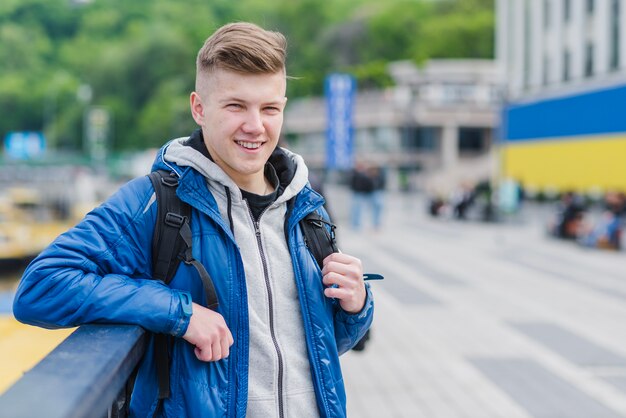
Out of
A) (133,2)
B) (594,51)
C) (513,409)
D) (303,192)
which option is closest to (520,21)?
(594,51)

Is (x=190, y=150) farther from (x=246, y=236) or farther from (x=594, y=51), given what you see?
(x=594, y=51)

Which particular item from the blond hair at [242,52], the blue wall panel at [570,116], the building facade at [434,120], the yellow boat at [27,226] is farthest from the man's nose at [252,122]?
the building facade at [434,120]

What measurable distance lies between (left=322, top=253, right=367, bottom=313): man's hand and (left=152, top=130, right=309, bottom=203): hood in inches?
8.6

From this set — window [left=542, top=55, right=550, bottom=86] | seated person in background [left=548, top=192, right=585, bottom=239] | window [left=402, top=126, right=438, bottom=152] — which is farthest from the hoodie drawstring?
window [left=402, top=126, right=438, bottom=152]

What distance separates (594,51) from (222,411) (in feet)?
118

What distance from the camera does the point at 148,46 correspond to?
313 ft

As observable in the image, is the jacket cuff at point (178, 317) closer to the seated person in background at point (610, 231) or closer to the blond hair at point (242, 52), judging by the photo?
the blond hair at point (242, 52)

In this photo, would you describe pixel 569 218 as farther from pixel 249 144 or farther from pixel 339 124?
pixel 249 144

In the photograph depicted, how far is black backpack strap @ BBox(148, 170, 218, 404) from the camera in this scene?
191cm

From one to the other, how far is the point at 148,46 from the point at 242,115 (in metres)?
97.5

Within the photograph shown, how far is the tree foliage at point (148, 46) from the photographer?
261 ft

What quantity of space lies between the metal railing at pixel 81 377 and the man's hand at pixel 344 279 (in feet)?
1.64

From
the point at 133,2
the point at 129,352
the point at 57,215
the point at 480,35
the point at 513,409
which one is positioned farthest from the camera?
the point at 133,2

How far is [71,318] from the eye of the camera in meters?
1.79
